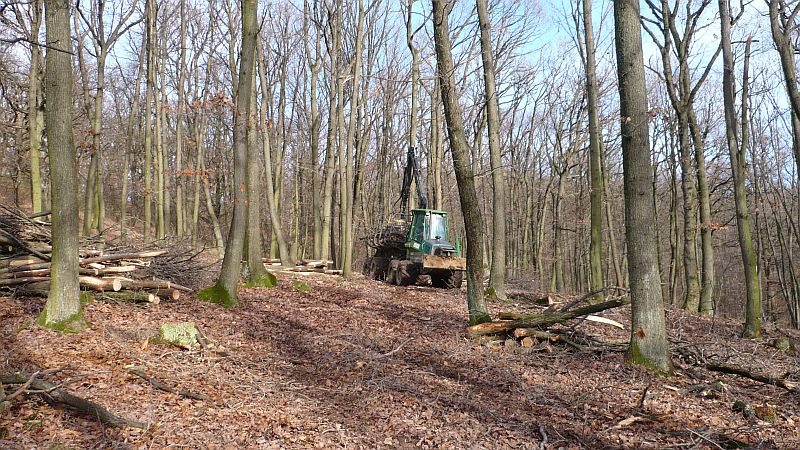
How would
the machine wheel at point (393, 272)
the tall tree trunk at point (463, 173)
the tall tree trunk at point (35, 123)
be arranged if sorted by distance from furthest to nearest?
1. the machine wheel at point (393, 272)
2. the tall tree trunk at point (35, 123)
3. the tall tree trunk at point (463, 173)

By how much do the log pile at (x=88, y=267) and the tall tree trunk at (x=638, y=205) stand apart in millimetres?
7382

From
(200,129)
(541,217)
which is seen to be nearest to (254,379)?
(200,129)

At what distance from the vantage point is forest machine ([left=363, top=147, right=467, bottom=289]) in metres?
17.3

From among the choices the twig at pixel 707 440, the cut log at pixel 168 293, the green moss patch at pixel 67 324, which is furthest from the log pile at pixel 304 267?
the twig at pixel 707 440

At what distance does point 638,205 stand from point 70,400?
21.8 feet

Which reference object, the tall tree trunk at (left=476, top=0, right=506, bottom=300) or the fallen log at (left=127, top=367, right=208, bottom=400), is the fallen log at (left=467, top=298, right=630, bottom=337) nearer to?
the fallen log at (left=127, top=367, right=208, bottom=400)

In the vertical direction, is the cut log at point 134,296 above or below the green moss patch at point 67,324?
above

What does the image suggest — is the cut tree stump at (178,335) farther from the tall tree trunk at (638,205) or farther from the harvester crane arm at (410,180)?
the harvester crane arm at (410,180)

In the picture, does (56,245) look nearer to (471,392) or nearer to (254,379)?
(254,379)

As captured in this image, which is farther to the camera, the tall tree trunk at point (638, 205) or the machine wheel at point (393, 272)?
the machine wheel at point (393, 272)

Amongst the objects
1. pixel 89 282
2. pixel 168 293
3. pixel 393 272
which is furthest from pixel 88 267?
pixel 393 272

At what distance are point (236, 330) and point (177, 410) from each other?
3.53 meters

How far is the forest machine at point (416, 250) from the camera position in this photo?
17.3m

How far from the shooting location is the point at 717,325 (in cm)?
1254
